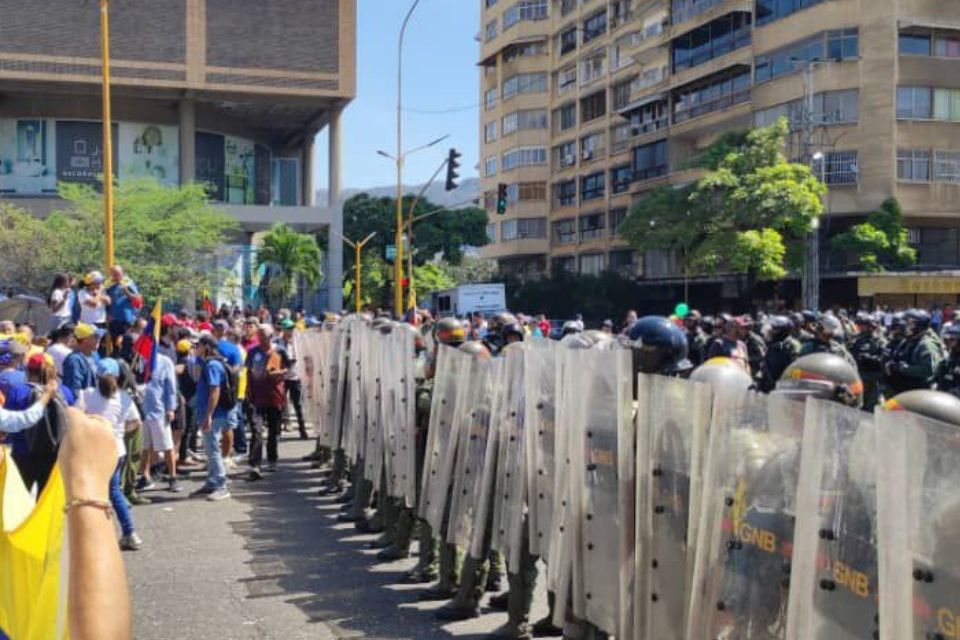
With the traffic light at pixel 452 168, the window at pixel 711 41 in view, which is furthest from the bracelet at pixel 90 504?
the window at pixel 711 41

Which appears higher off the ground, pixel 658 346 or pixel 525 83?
pixel 525 83

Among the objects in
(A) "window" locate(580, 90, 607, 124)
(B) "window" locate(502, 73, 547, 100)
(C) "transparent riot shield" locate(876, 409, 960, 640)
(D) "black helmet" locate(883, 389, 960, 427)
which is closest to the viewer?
(C) "transparent riot shield" locate(876, 409, 960, 640)

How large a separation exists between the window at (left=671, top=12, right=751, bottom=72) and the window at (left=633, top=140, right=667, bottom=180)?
3.84 m

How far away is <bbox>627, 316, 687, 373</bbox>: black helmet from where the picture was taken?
20.6ft

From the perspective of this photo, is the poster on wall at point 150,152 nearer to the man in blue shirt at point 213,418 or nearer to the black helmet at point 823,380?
the man in blue shirt at point 213,418

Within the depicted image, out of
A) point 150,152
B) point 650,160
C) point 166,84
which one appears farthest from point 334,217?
point 650,160

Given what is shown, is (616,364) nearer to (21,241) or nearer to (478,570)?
(478,570)

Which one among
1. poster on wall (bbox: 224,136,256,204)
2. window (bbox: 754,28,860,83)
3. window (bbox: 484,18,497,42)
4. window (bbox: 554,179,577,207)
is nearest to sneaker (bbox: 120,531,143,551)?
window (bbox: 754,28,860,83)

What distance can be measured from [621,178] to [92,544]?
5823 centimetres

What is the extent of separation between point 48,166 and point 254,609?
4451cm

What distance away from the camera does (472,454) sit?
7344 mm

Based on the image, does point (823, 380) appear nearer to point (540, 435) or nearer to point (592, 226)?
point (540, 435)

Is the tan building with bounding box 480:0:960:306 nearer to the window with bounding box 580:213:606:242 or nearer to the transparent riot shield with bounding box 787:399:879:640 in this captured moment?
the window with bounding box 580:213:606:242

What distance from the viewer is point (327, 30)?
48.7 meters
